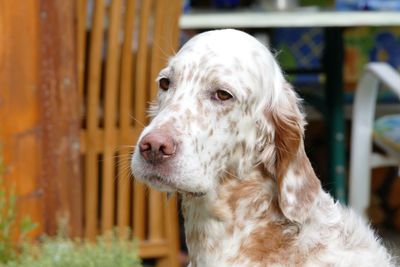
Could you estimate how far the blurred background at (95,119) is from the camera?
4.47 meters

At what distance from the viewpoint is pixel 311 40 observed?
24.5ft

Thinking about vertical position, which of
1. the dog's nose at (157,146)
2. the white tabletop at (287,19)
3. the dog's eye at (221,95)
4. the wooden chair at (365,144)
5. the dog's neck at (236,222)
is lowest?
the wooden chair at (365,144)

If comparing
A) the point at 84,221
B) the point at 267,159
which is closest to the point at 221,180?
the point at 267,159

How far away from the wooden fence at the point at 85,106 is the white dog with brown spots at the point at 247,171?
4.72ft

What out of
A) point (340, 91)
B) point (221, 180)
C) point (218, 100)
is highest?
point (218, 100)

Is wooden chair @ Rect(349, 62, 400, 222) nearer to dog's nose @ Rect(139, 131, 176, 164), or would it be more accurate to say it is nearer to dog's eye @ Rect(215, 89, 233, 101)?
dog's eye @ Rect(215, 89, 233, 101)

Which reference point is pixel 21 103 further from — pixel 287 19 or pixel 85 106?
pixel 287 19

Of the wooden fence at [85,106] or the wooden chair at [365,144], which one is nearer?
the wooden fence at [85,106]

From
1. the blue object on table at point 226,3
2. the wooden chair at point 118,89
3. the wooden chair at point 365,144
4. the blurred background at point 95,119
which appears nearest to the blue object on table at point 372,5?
the blurred background at point 95,119

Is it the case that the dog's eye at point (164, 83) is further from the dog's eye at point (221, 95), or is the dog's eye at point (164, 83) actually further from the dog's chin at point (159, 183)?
the dog's chin at point (159, 183)

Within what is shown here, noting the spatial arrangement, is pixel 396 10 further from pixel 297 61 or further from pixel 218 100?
pixel 218 100

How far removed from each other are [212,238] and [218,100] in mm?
382

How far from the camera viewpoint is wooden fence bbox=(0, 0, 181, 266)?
4.54 meters

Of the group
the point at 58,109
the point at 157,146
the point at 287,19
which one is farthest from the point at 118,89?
the point at 157,146
